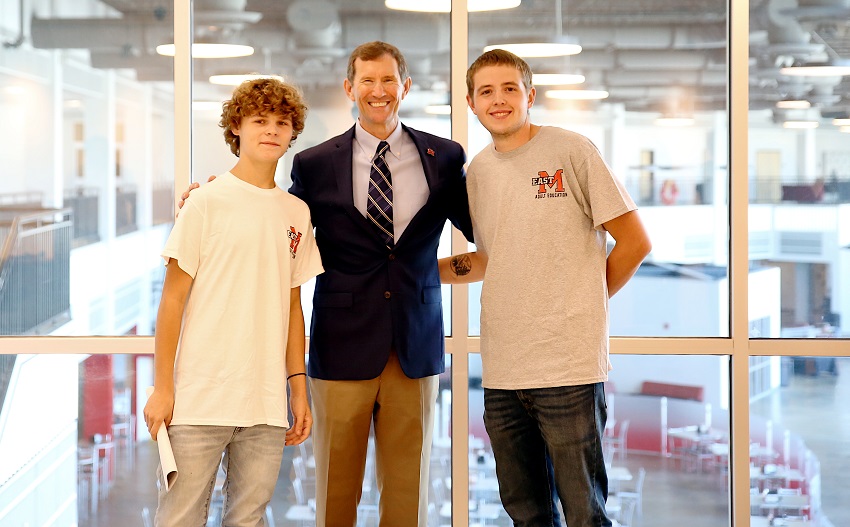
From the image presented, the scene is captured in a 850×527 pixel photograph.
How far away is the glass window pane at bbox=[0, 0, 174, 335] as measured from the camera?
3115mm

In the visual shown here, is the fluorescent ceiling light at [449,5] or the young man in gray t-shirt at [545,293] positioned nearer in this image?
the young man in gray t-shirt at [545,293]

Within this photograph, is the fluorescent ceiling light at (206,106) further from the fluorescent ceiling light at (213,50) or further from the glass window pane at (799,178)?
the glass window pane at (799,178)

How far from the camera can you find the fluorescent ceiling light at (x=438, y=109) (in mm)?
3062

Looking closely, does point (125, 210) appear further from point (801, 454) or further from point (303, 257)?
point (801, 454)

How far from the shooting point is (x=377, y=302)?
2.42 metres

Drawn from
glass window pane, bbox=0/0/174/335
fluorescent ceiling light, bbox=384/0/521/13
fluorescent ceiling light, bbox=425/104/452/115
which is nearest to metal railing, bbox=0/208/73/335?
glass window pane, bbox=0/0/174/335

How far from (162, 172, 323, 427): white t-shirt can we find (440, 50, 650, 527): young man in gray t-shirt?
0.60 meters

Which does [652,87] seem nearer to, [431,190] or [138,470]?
[431,190]

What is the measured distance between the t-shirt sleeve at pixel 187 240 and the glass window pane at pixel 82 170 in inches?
40.8

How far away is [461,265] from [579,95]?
0.86 m

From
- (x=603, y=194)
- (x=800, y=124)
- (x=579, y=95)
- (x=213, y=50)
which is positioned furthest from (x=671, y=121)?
(x=213, y=50)

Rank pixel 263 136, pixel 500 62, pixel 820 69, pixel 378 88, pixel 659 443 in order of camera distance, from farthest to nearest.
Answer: pixel 659 443
pixel 820 69
pixel 378 88
pixel 500 62
pixel 263 136

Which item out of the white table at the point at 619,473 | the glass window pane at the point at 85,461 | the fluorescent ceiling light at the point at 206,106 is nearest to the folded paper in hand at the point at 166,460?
the glass window pane at the point at 85,461

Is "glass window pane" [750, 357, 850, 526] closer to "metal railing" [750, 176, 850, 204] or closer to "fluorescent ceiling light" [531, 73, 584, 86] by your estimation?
"metal railing" [750, 176, 850, 204]
